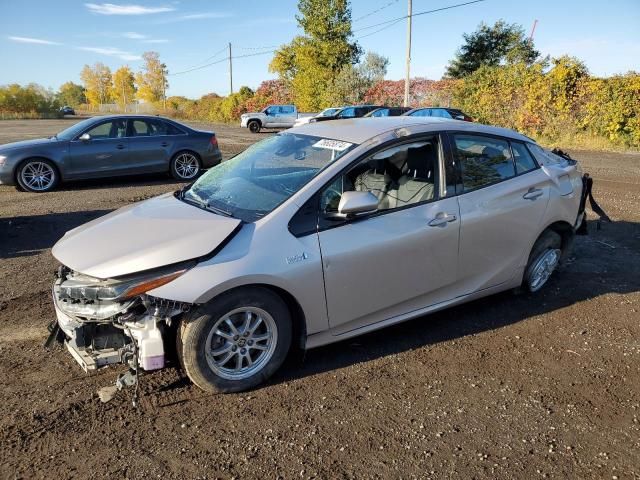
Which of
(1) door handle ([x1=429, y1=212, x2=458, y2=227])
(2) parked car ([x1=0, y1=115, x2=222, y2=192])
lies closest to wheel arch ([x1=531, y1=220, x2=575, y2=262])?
(1) door handle ([x1=429, y1=212, x2=458, y2=227])

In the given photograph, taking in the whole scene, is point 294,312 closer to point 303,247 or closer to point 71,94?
point 303,247

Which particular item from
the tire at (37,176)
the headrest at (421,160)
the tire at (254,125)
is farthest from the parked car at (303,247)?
the tire at (254,125)

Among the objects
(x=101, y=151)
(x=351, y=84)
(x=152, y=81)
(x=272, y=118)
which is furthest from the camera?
(x=152, y=81)

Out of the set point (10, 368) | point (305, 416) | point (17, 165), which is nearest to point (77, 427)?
point (10, 368)

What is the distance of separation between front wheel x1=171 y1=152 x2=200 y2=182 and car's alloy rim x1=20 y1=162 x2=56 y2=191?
248 cm

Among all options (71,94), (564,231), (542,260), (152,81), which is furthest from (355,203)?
(71,94)

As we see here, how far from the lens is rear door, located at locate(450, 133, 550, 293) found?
3.95 m

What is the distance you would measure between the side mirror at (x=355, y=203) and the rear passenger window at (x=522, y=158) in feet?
5.97

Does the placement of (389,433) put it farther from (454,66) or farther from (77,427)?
(454,66)

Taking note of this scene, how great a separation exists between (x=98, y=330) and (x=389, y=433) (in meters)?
1.87

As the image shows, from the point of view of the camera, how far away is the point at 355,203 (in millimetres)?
3271

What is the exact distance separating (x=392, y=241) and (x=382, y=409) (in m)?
1.13

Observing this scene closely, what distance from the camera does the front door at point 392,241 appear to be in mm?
3328

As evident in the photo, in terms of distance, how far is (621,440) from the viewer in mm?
2820
